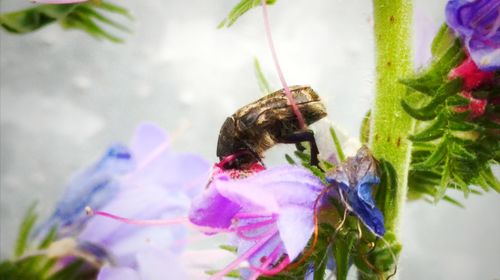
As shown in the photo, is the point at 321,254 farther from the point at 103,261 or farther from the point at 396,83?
the point at 103,261

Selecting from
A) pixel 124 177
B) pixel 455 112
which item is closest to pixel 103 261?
pixel 124 177

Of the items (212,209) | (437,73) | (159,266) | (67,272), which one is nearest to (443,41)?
(437,73)

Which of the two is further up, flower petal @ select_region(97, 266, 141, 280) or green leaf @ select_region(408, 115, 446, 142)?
green leaf @ select_region(408, 115, 446, 142)

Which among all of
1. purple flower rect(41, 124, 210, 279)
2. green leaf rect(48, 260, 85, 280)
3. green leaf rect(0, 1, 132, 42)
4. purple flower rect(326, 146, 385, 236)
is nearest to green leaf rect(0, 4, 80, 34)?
green leaf rect(0, 1, 132, 42)

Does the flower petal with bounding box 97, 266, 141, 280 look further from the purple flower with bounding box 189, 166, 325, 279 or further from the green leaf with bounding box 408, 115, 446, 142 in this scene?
the green leaf with bounding box 408, 115, 446, 142

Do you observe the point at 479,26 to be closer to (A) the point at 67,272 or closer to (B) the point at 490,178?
(B) the point at 490,178
